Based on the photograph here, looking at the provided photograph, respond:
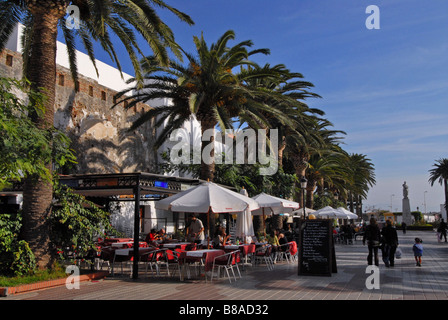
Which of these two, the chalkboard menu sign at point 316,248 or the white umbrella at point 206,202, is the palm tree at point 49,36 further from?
the chalkboard menu sign at point 316,248

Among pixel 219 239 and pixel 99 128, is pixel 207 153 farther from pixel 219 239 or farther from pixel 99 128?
pixel 99 128

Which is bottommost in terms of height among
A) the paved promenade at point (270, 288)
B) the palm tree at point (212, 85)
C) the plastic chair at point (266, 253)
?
the paved promenade at point (270, 288)

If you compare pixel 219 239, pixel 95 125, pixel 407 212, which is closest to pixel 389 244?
pixel 219 239

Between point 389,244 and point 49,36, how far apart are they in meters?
12.0

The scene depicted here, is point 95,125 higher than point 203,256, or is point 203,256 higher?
point 95,125

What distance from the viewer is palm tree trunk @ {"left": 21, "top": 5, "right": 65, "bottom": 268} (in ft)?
33.7

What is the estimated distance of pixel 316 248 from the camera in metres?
11.4

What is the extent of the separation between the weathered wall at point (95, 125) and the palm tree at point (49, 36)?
6462 millimetres

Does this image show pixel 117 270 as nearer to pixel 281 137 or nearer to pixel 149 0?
pixel 149 0

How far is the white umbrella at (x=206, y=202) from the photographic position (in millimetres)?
11508

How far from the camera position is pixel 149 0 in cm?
1289

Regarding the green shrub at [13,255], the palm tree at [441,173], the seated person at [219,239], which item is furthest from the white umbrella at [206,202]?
the palm tree at [441,173]
